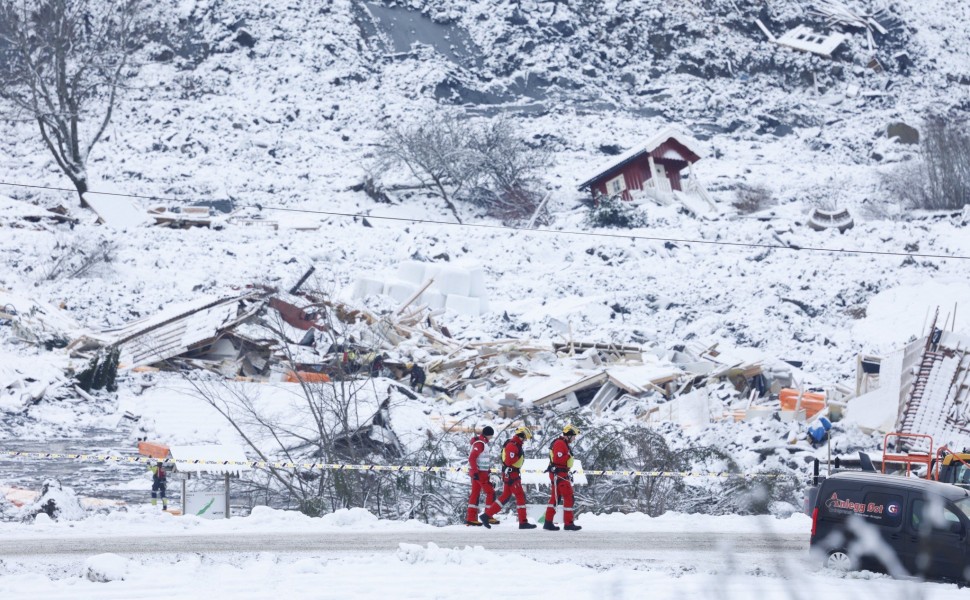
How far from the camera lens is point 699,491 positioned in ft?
43.4

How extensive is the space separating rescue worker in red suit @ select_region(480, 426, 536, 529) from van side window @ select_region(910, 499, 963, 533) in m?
3.43

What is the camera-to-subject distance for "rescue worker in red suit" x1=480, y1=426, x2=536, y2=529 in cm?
1009

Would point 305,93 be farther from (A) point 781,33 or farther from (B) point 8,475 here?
(B) point 8,475

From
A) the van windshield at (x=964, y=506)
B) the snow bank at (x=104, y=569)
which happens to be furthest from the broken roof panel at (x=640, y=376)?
the snow bank at (x=104, y=569)

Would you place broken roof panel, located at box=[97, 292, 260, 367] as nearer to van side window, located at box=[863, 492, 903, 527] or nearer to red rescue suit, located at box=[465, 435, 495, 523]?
red rescue suit, located at box=[465, 435, 495, 523]

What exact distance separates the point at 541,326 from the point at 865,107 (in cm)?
2570

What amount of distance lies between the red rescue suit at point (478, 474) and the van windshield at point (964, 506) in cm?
411

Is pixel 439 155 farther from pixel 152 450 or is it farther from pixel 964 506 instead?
pixel 964 506

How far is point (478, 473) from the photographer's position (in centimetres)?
1035

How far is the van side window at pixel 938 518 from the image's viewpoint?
27.3ft

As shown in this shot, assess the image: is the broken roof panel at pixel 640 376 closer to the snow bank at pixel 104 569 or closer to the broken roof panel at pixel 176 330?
the broken roof panel at pixel 176 330

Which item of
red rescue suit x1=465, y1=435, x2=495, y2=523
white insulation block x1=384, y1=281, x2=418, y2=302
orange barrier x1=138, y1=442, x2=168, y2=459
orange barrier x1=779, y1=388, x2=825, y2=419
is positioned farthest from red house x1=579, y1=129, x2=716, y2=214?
red rescue suit x1=465, y1=435, x2=495, y2=523

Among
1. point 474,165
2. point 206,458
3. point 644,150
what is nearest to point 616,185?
point 644,150

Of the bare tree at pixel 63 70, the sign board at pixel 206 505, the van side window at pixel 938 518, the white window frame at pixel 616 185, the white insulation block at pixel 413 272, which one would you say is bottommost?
the sign board at pixel 206 505
